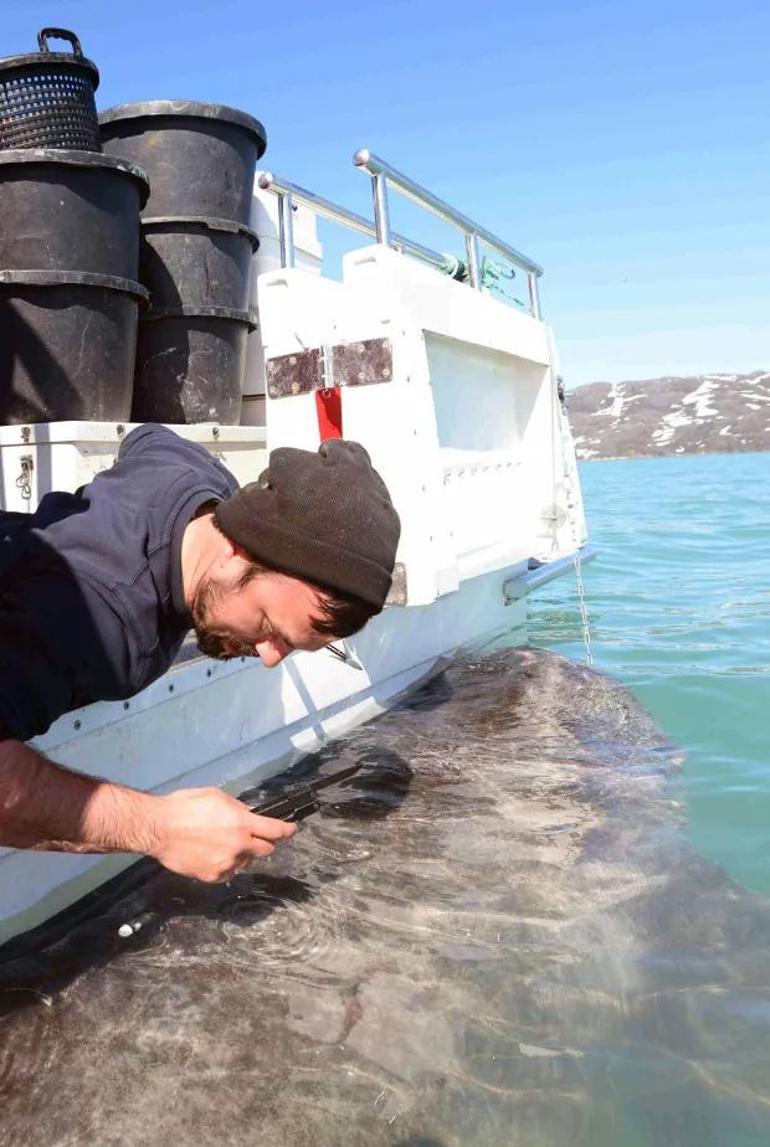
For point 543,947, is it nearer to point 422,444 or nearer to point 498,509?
point 422,444

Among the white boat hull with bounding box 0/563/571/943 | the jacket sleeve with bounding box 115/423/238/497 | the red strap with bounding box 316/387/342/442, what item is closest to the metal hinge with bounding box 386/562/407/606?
the white boat hull with bounding box 0/563/571/943

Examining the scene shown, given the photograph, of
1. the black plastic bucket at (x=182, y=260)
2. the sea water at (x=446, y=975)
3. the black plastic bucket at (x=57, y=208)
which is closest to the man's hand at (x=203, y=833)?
the sea water at (x=446, y=975)

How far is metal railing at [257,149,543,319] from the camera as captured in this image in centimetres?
441

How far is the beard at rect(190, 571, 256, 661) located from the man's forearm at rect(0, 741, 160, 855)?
0.37 metres

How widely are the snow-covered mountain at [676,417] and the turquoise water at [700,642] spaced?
113ft

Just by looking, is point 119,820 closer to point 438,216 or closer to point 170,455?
point 170,455

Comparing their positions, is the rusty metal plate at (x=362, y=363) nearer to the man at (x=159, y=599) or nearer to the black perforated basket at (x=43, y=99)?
the black perforated basket at (x=43, y=99)

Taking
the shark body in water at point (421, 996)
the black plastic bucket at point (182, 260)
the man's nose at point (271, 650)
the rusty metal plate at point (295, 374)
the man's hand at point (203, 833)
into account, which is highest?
the black plastic bucket at point (182, 260)

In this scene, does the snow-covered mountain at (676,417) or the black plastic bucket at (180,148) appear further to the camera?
the snow-covered mountain at (676,417)

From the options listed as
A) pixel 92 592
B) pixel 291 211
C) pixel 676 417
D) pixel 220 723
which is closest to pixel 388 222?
pixel 291 211

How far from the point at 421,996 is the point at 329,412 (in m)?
2.32

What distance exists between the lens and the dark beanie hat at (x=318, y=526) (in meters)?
1.99

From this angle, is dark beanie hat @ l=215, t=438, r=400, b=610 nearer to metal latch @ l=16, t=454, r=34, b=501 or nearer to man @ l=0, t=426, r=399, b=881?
man @ l=0, t=426, r=399, b=881

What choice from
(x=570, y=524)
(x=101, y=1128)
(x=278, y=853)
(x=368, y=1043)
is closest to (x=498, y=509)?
(x=570, y=524)
